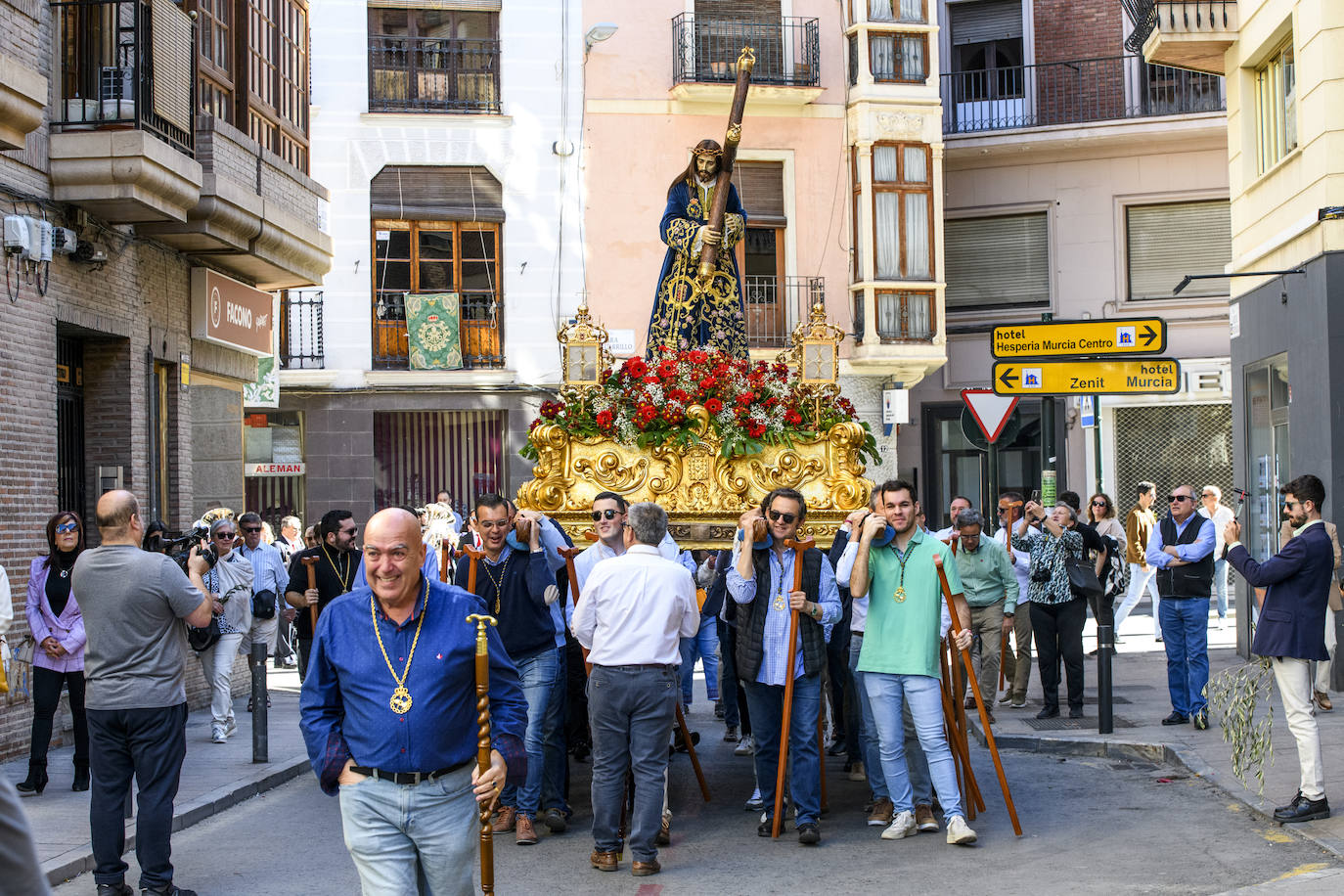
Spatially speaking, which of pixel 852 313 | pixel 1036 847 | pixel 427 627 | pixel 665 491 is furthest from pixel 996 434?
pixel 852 313

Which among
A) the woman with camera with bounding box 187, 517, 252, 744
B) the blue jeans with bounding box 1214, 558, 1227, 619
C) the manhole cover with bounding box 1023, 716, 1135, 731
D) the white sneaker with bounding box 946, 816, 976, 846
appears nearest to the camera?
the white sneaker with bounding box 946, 816, 976, 846

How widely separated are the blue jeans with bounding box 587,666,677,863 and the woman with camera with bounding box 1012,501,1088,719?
584 centimetres

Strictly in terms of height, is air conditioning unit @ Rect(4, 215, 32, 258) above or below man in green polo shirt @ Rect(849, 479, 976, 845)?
above

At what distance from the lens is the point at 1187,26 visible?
53.2 ft

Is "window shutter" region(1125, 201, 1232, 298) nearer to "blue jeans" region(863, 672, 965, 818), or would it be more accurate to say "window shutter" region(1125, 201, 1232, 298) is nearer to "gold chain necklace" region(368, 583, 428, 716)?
"blue jeans" region(863, 672, 965, 818)

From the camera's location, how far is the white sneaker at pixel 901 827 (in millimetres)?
8703

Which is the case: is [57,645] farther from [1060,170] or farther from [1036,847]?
[1060,170]

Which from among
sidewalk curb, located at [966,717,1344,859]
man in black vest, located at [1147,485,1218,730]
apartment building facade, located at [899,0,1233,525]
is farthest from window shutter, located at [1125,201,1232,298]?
sidewalk curb, located at [966,717,1344,859]

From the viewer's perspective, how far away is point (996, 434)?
14.5m

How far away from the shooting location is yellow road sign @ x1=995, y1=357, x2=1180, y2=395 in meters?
12.8

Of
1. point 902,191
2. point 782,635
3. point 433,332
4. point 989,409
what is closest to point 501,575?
point 782,635

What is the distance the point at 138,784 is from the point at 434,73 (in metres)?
20.9

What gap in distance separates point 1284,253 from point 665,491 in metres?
7.67

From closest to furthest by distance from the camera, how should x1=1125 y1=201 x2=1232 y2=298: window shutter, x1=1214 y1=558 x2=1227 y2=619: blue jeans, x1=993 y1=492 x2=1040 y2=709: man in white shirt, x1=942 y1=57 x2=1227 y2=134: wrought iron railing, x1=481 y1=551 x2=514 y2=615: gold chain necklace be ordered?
x1=481 y1=551 x2=514 y2=615: gold chain necklace → x1=993 y1=492 x2=1040 y2=709: man in white shirt → x1=1214 y1=558 x2=1227 y2=619: blue jeans → x1=1125 y1=201 x2=1232 y2=298: window shutter → x1=942 y1=57 x2=1227 y2=134: wrought iron railing
